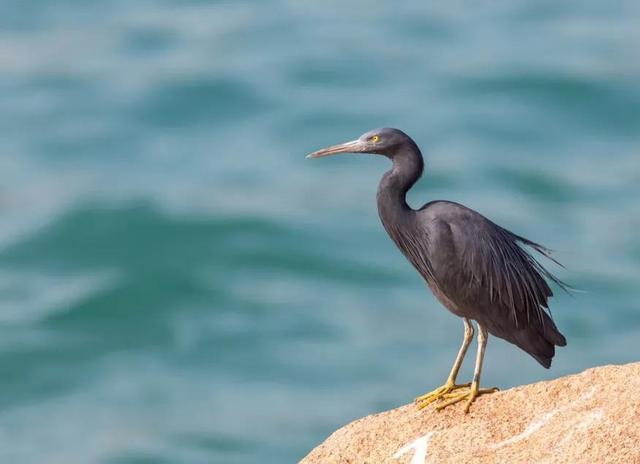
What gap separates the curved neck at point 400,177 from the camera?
1101cm

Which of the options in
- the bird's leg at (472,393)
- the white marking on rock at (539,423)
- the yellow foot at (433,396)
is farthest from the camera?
the yellow foot at (433,396)

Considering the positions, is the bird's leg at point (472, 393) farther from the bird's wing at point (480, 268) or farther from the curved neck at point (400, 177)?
the curved neck at point (400, 177)

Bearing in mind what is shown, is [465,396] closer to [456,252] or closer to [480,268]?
[480,268]

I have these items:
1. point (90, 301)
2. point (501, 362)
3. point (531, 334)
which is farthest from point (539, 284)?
point (90, 301)

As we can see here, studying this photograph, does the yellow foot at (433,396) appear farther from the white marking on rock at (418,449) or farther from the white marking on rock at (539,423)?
the white marking on rock at (539,423)

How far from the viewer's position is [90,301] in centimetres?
3241

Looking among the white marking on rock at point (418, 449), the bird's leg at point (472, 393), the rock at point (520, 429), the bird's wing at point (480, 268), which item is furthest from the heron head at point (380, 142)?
the white marking on rock at point (418, 449)

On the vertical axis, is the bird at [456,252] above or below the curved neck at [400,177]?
below

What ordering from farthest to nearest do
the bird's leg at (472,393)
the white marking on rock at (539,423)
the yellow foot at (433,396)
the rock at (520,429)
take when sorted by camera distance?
the yellow foot at (433,396) → the bird's leg at (472,393) → the white marking on rock at (539,423) → the rock at (520,429)

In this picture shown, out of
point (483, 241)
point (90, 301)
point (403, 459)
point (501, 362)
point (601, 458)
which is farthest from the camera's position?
point (90, 301)

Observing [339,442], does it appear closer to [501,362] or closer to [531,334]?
[531,334]

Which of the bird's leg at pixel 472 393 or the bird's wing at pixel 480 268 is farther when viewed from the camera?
the bird's wing at pixel 480 268

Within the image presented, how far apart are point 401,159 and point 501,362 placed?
719 inches

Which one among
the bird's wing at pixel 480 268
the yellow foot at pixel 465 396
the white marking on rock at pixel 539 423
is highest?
the bird's wing at pixel 480 268
